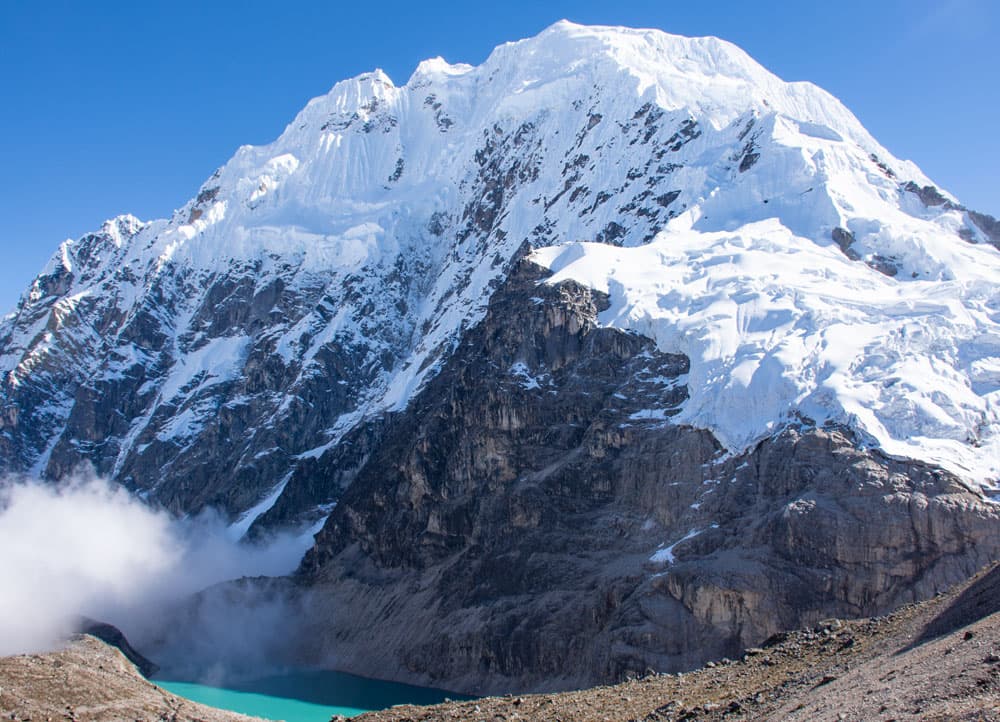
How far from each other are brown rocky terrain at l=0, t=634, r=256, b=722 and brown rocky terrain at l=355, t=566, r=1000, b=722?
880 inches

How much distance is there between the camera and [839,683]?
3972 centimetres

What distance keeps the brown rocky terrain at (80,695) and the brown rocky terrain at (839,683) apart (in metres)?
22.4

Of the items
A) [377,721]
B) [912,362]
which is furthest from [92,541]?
[377,721]

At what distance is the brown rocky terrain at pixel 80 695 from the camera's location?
66.8m

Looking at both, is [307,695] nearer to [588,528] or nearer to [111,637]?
[111,637]

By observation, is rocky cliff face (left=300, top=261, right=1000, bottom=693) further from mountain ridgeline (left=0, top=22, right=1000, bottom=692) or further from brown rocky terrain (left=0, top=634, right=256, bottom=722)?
brown rocky terrain (left=0, top=634, right=256, bottom=722)

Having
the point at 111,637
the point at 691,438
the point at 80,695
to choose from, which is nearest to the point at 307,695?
the point at 111,637

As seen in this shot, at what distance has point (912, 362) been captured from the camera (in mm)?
101750

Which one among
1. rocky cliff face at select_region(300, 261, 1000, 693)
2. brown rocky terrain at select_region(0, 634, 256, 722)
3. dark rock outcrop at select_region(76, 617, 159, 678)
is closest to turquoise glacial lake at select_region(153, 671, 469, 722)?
rocky cliff face at select_region(300, 261, 1000, 693)

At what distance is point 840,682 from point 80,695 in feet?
161

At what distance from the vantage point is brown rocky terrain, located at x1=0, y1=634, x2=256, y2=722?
6675cm

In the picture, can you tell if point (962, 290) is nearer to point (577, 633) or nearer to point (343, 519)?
point (577, 633)

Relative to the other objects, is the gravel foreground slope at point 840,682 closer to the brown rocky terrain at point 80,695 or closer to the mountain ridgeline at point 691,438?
the brown rocky terrain at point 80,695

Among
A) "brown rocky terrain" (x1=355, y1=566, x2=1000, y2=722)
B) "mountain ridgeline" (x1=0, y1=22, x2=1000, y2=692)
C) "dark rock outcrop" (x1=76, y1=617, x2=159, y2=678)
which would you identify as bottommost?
"brown rocky terrain" (x1=355, y1=566, x2=1000, y2=722)
